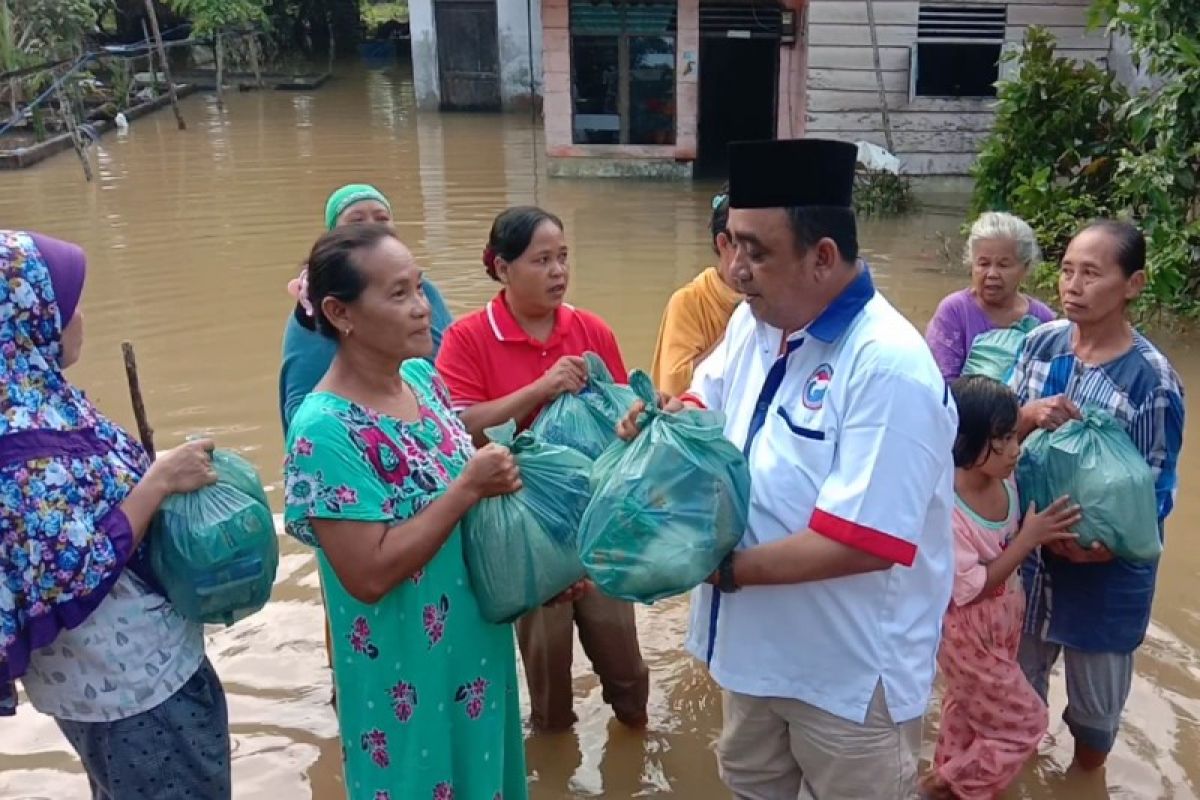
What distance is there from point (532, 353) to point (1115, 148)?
737 cm

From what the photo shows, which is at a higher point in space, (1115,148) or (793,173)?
(793,173)

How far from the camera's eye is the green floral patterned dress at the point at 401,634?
2.15 m

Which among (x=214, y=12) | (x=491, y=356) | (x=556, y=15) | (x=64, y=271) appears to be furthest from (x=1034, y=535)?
(x=214, y=12)

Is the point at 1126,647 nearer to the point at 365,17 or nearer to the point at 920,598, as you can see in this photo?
the point at 920,598

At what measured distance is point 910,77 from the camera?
41.1 feet

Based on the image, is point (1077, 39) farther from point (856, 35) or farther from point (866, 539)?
point (866, 539)

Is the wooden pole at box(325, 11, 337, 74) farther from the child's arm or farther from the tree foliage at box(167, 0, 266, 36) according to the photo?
the child's arm

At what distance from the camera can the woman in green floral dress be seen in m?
2.15

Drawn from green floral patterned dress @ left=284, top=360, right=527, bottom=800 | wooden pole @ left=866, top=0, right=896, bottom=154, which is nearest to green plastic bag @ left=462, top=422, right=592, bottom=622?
green floral patterned dress @ left=284, top=360, right=527, bottom=800

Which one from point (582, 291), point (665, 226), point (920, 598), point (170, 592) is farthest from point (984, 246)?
point (665, 226)

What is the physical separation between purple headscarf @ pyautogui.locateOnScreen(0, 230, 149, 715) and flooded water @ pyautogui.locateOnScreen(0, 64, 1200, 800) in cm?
159

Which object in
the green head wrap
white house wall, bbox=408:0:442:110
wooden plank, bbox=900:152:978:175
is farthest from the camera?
white house wall, bbox=408:0:442:110

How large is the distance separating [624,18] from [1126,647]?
38.5 ft

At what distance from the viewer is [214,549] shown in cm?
222
